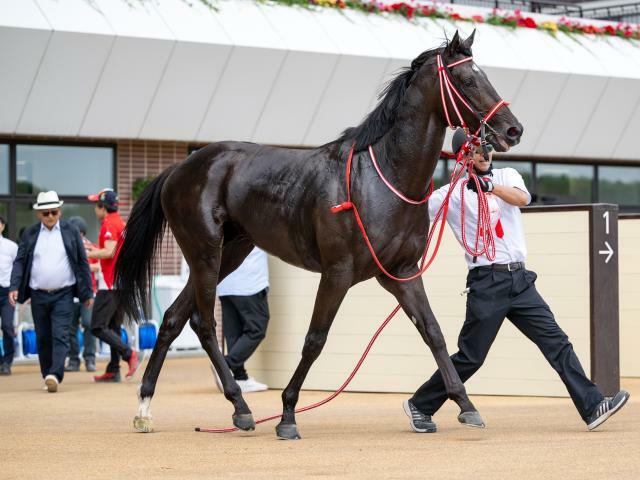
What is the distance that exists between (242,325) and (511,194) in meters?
4.64

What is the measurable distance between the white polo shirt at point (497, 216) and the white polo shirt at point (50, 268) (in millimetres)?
5538

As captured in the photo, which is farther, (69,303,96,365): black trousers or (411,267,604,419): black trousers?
(69,303,96,365): black trousers

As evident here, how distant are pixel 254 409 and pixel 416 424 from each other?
2.44 m

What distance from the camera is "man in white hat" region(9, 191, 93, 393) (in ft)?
40.5

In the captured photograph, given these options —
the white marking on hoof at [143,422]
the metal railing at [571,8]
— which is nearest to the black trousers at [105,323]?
the white marking on hoof at [143,422]

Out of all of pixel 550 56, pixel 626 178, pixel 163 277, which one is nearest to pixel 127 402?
pixel 163 277

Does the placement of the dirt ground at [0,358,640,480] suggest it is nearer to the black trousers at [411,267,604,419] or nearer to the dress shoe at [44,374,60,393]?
the black trousers at [411,267,604,419]

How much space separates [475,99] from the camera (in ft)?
23.8

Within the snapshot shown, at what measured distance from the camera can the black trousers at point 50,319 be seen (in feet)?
40.2

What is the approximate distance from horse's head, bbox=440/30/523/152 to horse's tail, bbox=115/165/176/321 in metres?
2.54

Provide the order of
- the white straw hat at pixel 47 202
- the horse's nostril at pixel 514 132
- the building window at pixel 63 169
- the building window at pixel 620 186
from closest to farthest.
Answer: the horse's nostril at pixel 514 132
the white straw hat at pixel 47 202
the building window at pixel 63 169
the building window at pixel 620 186

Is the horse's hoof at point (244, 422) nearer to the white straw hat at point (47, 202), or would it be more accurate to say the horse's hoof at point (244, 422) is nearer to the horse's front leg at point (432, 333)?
the horse's front leg at point (432, 333)

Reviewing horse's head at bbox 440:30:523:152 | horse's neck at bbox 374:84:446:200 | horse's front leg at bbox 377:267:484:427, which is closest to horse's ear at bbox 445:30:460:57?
horse's head at bbox 440:30:523:152

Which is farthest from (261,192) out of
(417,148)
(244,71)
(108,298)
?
(244,71)
